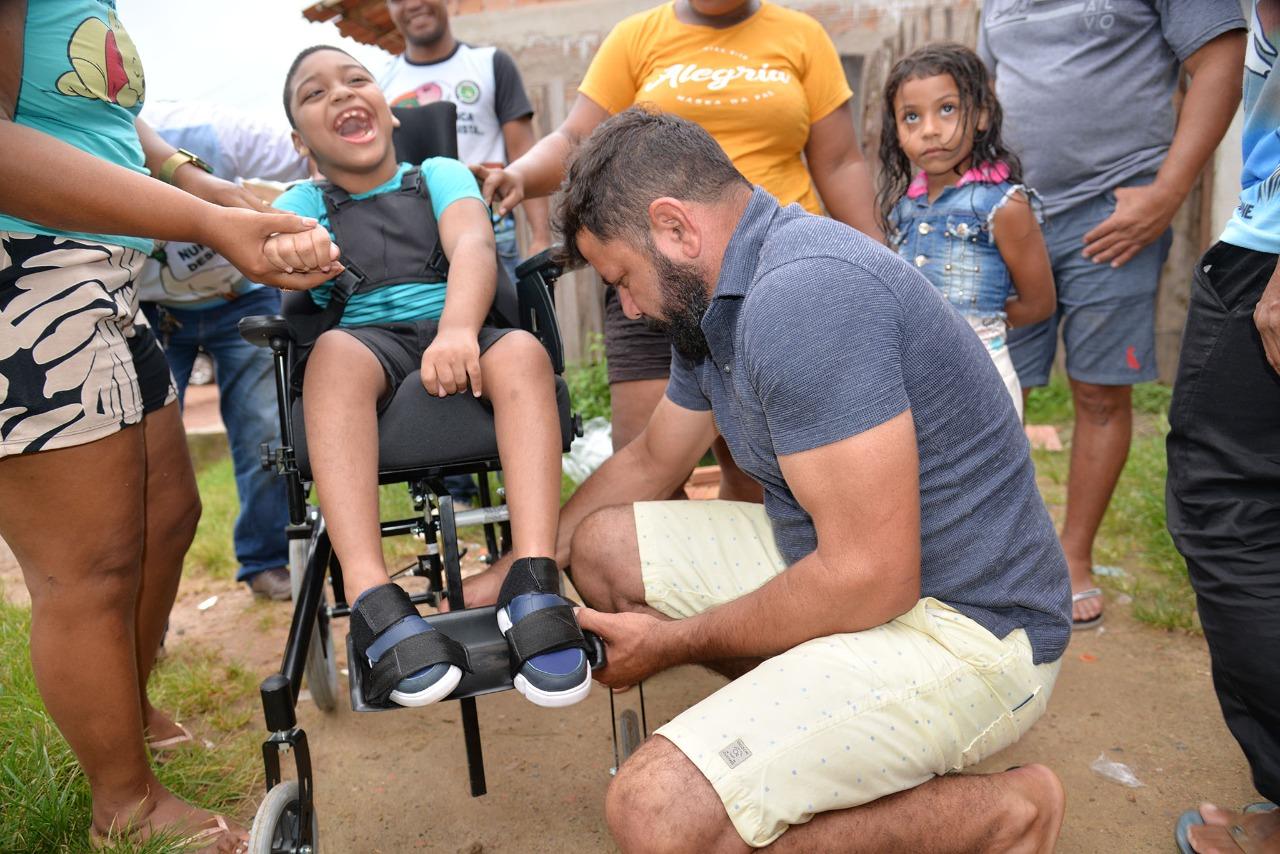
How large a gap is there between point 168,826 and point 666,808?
1.11m

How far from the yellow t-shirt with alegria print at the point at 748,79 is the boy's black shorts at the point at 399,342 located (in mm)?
921

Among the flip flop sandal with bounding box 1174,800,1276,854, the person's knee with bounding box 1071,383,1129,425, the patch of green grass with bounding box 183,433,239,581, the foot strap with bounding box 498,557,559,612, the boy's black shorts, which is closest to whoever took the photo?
the foot strap with bounding box 498,557,559,612

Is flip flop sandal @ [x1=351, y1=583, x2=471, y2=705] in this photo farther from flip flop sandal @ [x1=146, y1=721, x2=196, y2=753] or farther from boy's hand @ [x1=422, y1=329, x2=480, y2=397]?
flip flop sandal @ [x1=146, y1=721, x2=196, y2=753]

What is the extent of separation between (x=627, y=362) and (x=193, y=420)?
6056mm

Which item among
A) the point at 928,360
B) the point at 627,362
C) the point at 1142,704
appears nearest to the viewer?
the point at 928,360

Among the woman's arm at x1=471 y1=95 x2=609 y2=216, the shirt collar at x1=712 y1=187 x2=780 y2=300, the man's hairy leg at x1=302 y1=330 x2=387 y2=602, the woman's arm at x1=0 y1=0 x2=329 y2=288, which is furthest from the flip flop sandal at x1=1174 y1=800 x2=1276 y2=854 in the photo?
the woman's arm at x1=0 y1=0 x2=329 y2=288

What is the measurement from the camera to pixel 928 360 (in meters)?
1.53

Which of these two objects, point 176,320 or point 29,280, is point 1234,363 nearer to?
point 29,280

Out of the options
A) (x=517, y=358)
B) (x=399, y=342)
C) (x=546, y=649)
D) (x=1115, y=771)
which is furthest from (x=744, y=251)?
(x=1115, y=771)

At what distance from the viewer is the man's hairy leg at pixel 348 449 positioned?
1.86 m

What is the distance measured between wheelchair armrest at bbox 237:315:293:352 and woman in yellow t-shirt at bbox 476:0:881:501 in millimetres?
685

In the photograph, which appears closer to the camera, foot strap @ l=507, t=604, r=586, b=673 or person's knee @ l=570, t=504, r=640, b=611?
foot strap @ l=507, t=604, r=586, b=673

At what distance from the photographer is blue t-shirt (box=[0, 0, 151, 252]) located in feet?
5.26

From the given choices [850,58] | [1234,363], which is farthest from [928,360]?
[850,58]
